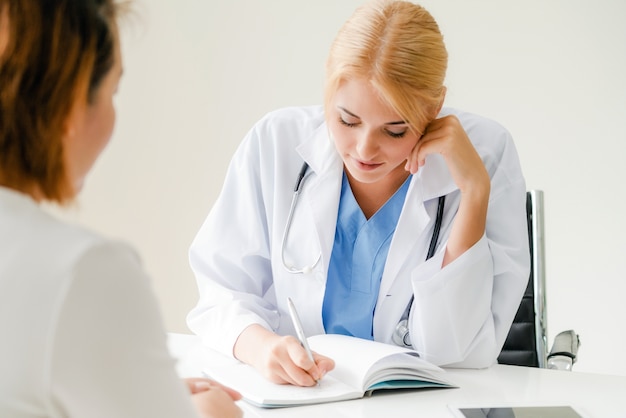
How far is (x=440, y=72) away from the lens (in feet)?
5.34

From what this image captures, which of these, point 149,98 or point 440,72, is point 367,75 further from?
point 149,98

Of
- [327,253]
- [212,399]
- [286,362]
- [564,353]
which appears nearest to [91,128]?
[212,399]

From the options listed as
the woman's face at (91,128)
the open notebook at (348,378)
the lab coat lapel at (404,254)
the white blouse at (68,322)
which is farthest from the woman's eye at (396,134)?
the white blouse at (68,322)

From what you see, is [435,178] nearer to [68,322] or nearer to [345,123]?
[345,123]

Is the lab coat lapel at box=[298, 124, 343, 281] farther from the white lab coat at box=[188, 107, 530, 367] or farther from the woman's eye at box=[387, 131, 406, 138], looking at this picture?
the woman's eye at box=[387, 131, 406, 138]

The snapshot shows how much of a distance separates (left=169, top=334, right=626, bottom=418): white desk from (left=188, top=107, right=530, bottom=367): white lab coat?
2.8 inches

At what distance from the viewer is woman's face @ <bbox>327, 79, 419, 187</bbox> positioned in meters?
1.57

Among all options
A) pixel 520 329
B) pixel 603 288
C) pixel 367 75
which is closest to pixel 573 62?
pixel 603 288

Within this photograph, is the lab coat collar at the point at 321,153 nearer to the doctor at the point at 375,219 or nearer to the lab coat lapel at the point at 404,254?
the doctor at the point at 375,219

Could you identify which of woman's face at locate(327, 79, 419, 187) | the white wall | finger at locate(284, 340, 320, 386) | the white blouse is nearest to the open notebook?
finger at locate(284, 340, 320, 386)

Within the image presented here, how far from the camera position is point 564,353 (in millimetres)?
1877

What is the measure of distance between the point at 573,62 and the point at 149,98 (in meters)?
1.61

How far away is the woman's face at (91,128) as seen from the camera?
787 millimetres

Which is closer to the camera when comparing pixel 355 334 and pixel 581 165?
pixel 355 334
